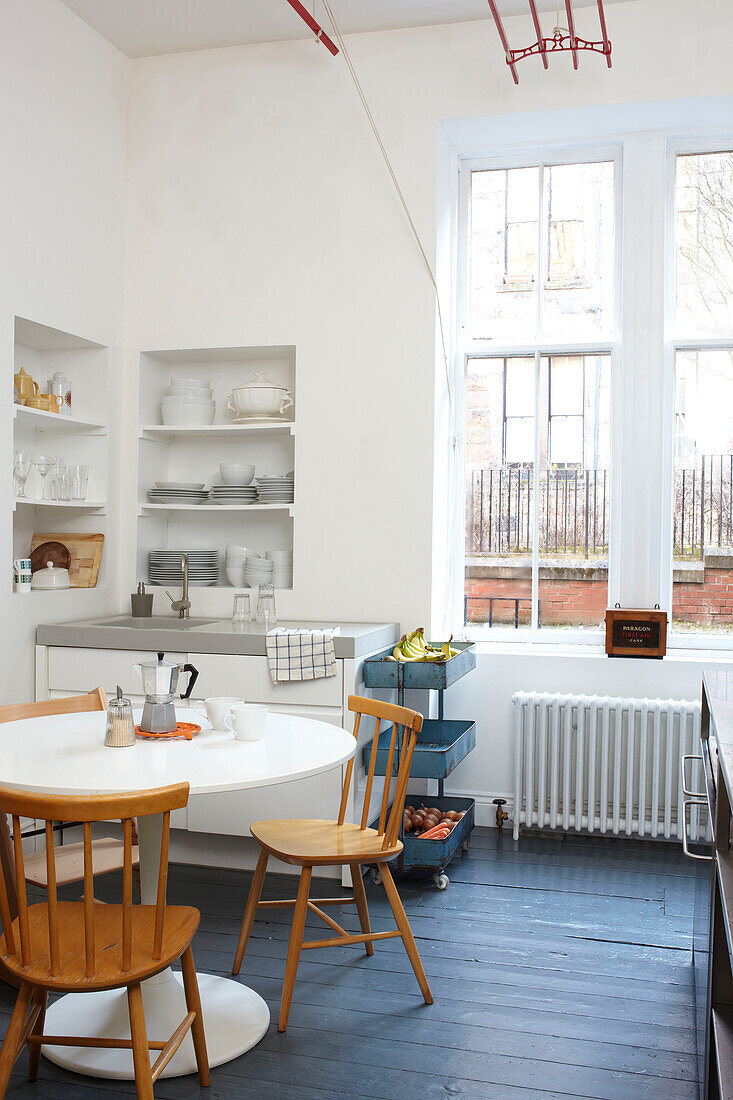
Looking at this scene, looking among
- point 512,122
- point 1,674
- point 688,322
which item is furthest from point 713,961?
point 512,122

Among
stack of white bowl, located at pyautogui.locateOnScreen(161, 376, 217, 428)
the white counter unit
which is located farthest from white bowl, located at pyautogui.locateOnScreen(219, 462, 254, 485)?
the white counter unit

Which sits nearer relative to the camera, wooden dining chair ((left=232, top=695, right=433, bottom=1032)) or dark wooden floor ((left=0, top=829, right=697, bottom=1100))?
dark wooden floor ((left=0, top=829, right=697, bottom=1100))

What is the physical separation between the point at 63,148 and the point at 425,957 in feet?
11.3

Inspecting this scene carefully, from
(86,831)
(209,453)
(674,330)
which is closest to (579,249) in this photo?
(674,330)

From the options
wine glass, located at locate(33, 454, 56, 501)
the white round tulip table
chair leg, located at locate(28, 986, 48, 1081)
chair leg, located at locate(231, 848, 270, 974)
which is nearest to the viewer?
the white round tulip table

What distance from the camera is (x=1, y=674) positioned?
3689mm

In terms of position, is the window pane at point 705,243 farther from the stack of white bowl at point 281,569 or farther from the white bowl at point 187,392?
the white bowl at point 187,392

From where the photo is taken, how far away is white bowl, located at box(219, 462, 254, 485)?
4.46 metres

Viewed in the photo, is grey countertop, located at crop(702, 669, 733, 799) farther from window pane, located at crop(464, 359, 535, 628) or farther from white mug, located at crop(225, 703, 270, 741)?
window pane, located at crop(464, 359, 535, 628)

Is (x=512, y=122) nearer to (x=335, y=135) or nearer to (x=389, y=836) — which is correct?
(x=335, y=135)

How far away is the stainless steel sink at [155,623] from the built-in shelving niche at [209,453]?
0.35m

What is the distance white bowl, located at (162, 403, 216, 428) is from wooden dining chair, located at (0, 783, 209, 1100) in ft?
8.93

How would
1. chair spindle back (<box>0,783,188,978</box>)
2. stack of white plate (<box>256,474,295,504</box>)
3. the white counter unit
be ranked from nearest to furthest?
chair spindle back (<box>0,783,188,978</box>)
the white counter unit
stack of white plate (<box>256,474,295,504</box>)

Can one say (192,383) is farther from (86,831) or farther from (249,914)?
(86,831)
